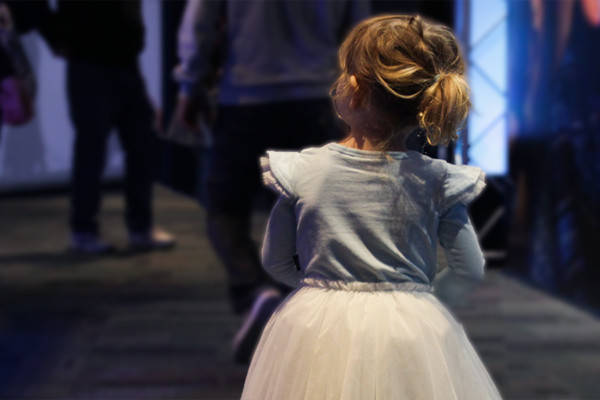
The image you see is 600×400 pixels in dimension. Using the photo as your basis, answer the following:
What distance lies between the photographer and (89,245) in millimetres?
4797

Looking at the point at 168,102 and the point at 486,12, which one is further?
the point at 168,102

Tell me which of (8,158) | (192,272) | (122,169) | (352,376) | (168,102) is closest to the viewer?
(352,376)

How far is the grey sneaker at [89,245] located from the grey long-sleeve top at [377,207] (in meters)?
3.50

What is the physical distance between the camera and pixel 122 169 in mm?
4707

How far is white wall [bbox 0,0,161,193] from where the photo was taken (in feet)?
14.9

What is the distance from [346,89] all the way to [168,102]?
3837mm

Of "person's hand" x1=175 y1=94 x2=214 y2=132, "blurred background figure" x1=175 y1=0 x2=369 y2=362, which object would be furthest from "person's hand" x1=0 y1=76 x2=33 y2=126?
"blurred background figure" x1=175 y1=0 x2=369 y2=362

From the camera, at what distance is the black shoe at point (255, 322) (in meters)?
2.69

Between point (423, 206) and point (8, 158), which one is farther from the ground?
point (423, 206)

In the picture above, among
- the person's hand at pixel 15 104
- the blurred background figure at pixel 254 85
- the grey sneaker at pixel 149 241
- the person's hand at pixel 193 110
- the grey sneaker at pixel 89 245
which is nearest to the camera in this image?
the blurred background figure at pixel 254 85

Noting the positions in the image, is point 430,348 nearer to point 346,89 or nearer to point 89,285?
point 346,89

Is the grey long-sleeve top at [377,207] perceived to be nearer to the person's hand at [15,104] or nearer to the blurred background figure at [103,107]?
the blurred background figure at [103,107]

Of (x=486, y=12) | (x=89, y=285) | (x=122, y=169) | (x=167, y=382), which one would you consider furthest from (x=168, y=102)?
(x=167, y=382)

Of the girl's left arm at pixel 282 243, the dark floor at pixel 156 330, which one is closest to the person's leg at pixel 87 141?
the dark floor at pixel 156 330
